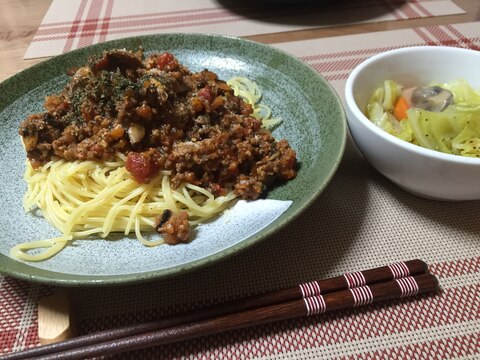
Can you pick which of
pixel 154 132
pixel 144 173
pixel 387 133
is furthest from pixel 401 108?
pixel 144 173

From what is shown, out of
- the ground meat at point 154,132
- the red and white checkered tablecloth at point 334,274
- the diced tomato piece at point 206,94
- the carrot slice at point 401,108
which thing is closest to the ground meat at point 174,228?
the red and white checkered tablecloth at point 334,274

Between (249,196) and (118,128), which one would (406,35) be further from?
(118,128)

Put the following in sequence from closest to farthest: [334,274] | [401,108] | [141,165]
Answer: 1. [334,274]
2. [141,165]
3. [401,108]

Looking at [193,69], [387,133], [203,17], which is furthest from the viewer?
[203,17]

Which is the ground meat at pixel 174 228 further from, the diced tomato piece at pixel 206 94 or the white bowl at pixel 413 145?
the white bowl at pixel 413 145

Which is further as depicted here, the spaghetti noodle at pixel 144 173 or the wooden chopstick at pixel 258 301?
the spaghetti noodle at pixel 144 173

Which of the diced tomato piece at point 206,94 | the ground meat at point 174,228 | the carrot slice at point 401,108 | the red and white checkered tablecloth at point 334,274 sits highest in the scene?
the diced tomato piece at point 206,94

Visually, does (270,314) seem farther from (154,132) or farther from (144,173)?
(154,132)
